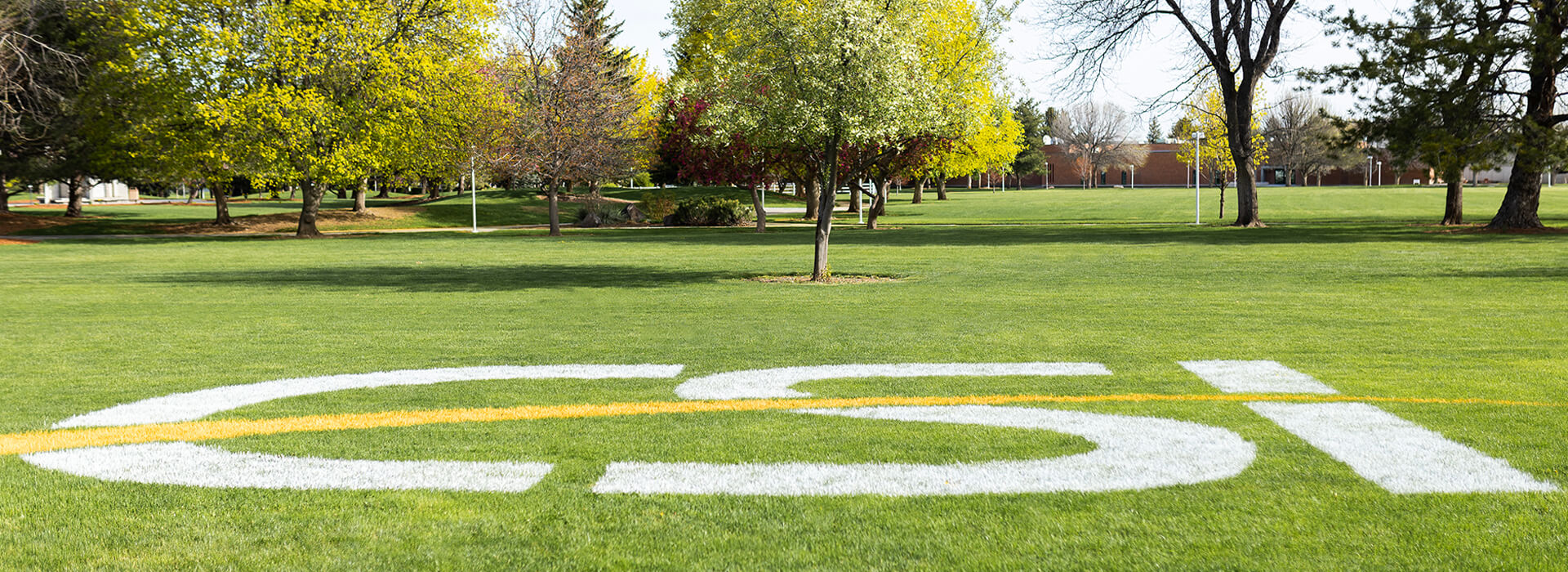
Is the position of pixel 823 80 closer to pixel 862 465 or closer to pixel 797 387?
pixel 797 387

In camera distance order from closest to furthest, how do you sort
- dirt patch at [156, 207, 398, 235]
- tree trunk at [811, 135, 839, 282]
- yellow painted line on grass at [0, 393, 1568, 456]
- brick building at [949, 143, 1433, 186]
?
yellow painted line on grass at [0, 393, 1568, 456], tree trunk at [811, 135, 839, 282], dirt patch at [156, 207, 398, 235], brick building at [949, 143, 1433, 186]

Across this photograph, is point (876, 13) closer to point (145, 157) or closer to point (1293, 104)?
point (145, 157)

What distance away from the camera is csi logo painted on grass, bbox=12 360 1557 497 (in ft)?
15.9

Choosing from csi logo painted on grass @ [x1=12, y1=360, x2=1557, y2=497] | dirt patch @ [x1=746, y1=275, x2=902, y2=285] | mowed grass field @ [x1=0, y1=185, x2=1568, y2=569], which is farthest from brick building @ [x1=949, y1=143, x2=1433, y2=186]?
csi logo painted on grass @ [x1=12, y1=360, x2=1557, y2=497]

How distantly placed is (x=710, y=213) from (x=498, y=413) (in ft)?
121

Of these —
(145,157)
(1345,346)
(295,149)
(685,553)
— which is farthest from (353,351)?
(145,157)

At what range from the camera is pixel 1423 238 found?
27.2m

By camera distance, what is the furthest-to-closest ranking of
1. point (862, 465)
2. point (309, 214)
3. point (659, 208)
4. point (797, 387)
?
point (659, 208) → point (309, 214) → point (797, 387) → point (862, 465)

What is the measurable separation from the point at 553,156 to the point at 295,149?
7.79 m

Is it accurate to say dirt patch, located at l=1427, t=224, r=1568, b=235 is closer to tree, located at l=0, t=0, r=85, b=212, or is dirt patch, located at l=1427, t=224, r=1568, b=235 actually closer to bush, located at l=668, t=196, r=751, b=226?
bush, located at l=668, t=196, r=751, b=226

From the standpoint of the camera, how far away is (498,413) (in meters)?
6.55

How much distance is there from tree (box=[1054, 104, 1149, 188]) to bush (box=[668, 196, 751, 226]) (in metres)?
76.3

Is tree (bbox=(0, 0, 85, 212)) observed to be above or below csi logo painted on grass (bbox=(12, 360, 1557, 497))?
above

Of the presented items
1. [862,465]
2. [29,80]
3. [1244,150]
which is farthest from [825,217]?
[29,80]
